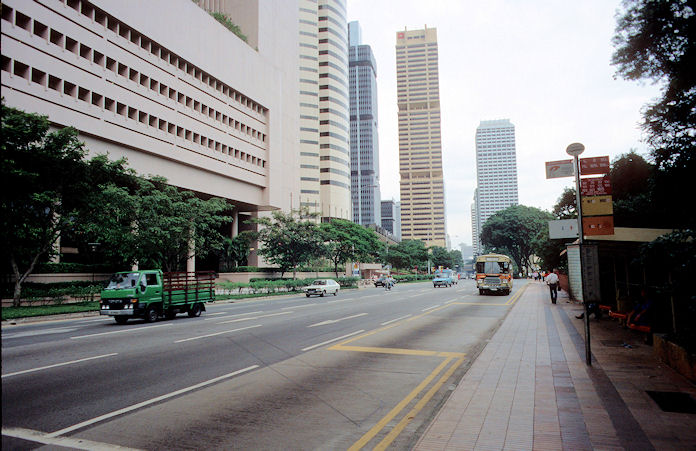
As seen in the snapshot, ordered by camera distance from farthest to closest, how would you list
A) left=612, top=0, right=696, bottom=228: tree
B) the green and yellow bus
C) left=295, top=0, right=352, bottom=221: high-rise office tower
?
left=295, top=0, right=352, bottom=221: high-rise office tower < the green and yellow bus < left=612, top=0, right=696, bottom=228: tree

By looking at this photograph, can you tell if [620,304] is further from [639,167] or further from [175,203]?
[175,203]

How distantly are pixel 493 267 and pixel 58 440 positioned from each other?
3536 cm

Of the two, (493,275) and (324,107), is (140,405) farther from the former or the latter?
(324,107)

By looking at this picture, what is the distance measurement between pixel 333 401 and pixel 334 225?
5996 cm

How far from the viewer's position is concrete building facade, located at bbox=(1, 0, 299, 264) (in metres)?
32.8

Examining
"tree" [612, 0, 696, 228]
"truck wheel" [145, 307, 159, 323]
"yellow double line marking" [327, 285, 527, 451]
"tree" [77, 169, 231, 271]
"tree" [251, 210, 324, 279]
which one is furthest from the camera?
"tree" [251, 210, 324, 279]

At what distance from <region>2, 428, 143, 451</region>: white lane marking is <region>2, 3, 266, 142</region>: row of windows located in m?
34.5

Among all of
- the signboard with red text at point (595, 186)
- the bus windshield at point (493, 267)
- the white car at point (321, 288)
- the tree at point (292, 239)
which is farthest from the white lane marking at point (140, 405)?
the tree at point (292, 239)

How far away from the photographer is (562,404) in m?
6.90

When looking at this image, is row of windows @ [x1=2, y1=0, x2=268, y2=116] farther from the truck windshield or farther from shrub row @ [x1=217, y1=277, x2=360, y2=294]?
the truck windshield

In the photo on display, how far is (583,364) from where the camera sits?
31.4 feet

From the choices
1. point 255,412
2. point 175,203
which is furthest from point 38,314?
point 255,412

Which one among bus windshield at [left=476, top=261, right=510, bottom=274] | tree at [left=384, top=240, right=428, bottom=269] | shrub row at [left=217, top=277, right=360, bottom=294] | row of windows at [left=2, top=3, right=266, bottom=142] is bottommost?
shrub row at [left=217, top=277, right=360, bottom=294]

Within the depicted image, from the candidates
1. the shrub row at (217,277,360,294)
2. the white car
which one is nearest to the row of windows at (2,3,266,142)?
the shrub row at (217,277,360,294)
